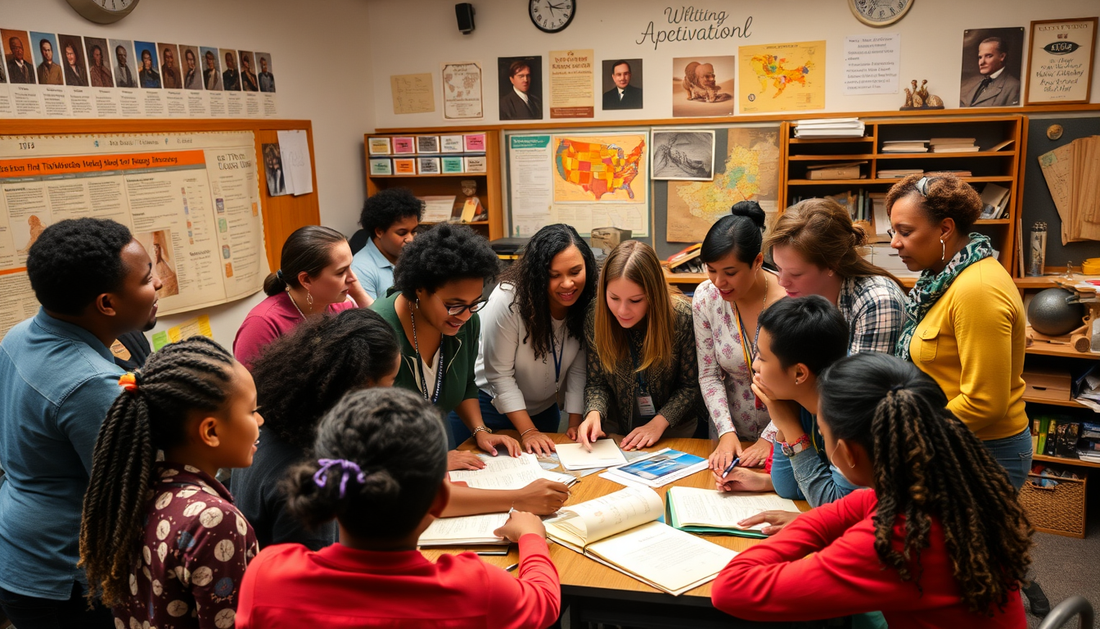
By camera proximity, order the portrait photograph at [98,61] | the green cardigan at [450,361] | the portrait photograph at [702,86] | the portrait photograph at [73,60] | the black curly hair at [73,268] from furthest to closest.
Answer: the portrait photograph at [702,86], the portrait photograph at [98,61], the portrait photograph at [73,60], the green cardigan at [450,361], the black curly hair at [73,268]

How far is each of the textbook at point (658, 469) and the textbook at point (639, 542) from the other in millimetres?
215

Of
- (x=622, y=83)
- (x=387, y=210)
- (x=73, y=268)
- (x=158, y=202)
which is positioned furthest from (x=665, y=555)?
(x=622, y=83)

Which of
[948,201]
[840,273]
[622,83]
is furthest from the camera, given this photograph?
[622,83]

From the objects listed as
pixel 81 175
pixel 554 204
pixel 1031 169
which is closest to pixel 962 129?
pixel 1031 169

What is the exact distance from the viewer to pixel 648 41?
15.4 ft

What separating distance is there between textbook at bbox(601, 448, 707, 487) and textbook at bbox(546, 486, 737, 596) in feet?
0.71

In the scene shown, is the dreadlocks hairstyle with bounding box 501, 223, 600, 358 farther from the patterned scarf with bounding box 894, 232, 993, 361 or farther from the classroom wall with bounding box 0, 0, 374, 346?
the classroom wall with bounding box 0, 0, 374, 346

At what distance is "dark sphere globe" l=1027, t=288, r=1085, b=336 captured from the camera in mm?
3543

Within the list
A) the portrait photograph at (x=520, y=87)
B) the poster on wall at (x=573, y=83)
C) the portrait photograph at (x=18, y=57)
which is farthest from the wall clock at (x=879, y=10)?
the portrait photograph at (x=18, y=57)

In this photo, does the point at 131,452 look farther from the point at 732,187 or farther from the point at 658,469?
the point at 732,187

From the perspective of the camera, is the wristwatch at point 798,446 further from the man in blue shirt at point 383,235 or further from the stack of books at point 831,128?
the stack of books at point 831,128

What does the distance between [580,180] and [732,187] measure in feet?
3.22

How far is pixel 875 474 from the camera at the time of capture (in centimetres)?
130

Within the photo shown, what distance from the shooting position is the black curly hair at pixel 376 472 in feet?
3.41
